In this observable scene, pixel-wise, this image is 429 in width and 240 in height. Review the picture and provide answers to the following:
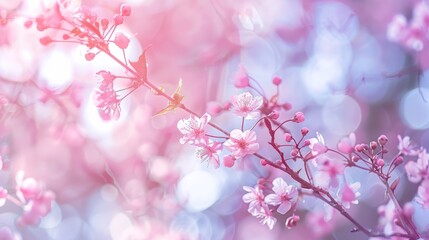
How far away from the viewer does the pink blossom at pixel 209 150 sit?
8.15 feet

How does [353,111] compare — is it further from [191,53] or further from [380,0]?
[191,53]

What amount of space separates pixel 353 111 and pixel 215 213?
234 centimetres

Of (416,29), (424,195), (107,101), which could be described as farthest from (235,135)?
(416,29)

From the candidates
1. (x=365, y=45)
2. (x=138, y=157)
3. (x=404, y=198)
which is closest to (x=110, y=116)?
(x=138, y=157)

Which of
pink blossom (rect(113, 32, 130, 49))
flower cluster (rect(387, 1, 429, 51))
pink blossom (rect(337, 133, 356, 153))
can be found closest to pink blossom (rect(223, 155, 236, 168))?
pink blossom (rect(337, 133, 356, 153))

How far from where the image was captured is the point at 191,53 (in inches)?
278

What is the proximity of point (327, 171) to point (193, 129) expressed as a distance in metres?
0.63

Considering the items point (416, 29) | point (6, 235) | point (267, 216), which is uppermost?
point (416, 29)

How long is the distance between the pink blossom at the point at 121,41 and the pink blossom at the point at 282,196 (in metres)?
0.89

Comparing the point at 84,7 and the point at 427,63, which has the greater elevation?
the point at 84,7

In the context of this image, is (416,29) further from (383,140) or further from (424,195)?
(383,140)

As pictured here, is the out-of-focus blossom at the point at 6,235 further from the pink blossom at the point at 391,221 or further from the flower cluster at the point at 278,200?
the pink blossom at the point at 391,221

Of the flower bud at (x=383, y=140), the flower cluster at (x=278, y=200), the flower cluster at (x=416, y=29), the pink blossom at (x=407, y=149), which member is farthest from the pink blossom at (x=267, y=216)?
the flower cluster at (x=416, y=29)

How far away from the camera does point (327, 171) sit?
255 cm
